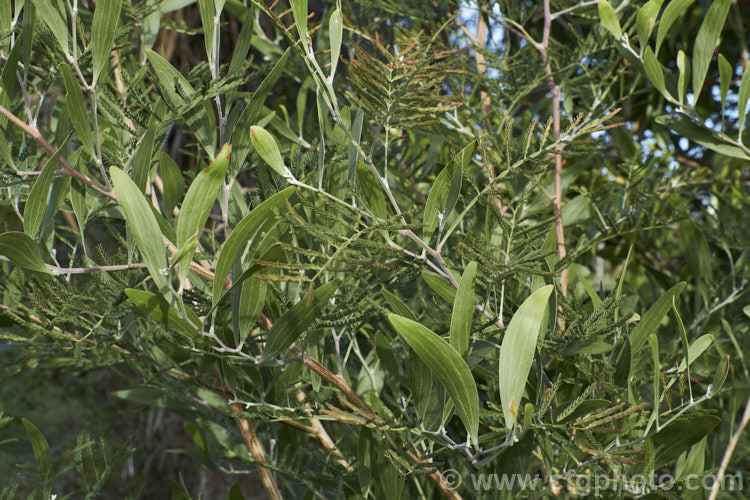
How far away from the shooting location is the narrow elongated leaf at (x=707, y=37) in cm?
41

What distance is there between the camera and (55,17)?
330 millimetres

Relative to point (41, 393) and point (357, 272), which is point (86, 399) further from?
point (357, 272)

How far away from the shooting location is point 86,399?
1.62 m

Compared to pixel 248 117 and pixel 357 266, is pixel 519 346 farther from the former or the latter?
pixel 248 117

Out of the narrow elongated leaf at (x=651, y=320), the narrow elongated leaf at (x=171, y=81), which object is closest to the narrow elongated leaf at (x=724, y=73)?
the narrow elongated leaf at (x=651, y=320)

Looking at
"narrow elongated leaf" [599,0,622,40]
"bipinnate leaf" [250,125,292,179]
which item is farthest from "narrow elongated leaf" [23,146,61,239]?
"narrow elongated leaf" [599,0,622,40]

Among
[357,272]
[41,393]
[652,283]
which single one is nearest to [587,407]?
[357,272]

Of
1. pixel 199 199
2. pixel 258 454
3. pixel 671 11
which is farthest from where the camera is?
pixel 258 454

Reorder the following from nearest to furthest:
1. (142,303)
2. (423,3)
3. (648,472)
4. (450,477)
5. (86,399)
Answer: (142,303)
(648,472)
(450,477)
(423,3)
(86,399)

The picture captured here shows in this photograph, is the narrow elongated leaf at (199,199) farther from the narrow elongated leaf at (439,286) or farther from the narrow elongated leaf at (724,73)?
the narrow elongated leaf at (724,73)

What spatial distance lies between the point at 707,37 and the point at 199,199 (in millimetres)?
377

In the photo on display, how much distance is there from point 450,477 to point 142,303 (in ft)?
1.11

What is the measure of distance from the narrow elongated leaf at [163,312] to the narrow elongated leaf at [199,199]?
0.09 feet

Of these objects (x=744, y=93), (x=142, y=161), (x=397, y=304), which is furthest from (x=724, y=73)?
(x=142, y=161)
